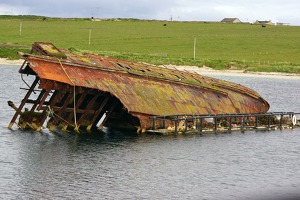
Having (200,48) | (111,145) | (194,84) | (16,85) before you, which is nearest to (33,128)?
(111,145)

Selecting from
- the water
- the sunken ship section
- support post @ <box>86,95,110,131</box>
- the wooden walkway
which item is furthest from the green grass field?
Answer: the water

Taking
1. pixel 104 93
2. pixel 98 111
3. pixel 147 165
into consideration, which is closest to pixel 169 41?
pixel 98 111

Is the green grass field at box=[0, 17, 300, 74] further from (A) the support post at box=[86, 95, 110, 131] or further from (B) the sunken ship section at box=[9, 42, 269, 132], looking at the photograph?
(A) the support post at box=[86, 95, 110, 131]

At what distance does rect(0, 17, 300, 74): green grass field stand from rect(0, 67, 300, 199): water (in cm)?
6792

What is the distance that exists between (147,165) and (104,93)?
9093 mm

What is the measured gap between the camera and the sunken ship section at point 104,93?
49406 millimetres

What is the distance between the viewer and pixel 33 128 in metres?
53.2

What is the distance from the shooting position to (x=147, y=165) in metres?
43.7

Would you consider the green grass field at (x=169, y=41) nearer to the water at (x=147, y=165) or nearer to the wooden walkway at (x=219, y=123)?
the wooden walkway at (x=219, y=123)

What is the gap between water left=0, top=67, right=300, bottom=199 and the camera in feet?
121

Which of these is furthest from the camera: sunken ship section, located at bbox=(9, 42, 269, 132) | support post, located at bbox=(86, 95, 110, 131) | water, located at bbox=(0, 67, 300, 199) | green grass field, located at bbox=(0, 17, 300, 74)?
green grass field, located at bbox=(0, 17, 300, 74)

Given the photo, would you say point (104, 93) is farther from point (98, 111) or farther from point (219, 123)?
point (219, 123)

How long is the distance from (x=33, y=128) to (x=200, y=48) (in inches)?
3866

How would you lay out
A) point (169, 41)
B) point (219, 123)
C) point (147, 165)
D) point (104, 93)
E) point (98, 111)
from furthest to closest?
point (169, 41) < point (219, 123) < point (98, 111) < point (104, 93) < point (147, 165)
